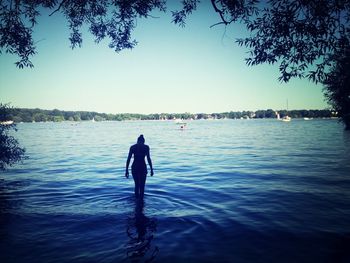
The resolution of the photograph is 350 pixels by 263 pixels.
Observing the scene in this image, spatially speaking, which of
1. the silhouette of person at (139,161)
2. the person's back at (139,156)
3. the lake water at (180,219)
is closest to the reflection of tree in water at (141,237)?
the lake water at (180,219)

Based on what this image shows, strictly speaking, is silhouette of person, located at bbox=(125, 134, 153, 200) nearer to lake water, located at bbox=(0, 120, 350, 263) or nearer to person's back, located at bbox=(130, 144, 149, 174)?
person's back, located at bbox=(130, 144, 149, 174)

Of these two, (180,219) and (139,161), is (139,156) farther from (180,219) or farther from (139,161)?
(180,219)

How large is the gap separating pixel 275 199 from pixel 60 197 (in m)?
11.6

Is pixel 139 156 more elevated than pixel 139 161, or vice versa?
pixel 139 156

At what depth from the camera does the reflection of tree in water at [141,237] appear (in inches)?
293

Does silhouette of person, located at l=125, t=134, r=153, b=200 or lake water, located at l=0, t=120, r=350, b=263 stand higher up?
silhouette of person, located at l=125, t=134, r=153, b=200

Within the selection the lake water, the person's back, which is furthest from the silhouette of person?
the lake water

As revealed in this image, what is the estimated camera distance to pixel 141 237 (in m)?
8.70

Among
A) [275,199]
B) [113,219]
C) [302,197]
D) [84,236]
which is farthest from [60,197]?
[302,197]

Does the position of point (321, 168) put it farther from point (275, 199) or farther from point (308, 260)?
point (308, 260)

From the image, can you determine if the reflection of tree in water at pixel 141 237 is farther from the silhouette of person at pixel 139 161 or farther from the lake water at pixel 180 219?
the silhouette of person at pixel 139 161

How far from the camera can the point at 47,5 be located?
33.3 feet

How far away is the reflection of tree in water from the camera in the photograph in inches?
293

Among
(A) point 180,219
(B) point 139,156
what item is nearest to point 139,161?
(B) point 139,156
